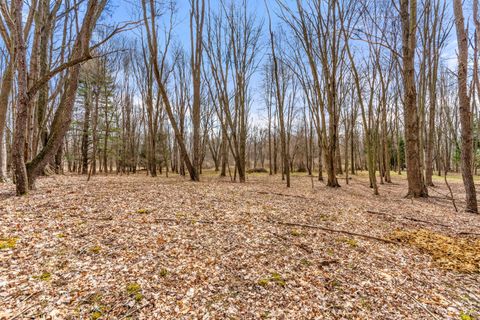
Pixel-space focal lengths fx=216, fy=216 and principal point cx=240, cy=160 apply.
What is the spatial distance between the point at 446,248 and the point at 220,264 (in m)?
3.57

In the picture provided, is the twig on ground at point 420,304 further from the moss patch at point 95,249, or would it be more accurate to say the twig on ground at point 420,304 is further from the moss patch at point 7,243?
the moss patch at point 7,243

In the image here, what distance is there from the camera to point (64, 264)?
8.02 ft

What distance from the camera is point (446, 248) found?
341 centimetres

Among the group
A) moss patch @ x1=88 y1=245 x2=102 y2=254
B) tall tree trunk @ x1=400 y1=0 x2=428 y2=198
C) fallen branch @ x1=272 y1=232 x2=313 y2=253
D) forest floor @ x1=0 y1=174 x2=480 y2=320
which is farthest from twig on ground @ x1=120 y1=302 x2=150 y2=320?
tall tree trunk @ x1=400 y1=0 x2=428 y2=198

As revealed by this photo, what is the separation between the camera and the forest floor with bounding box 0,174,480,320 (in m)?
2.06

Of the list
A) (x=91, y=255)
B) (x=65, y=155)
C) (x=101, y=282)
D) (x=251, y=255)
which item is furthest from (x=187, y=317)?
(x=65, y=155)

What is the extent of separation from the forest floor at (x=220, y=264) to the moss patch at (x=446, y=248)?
0.02m

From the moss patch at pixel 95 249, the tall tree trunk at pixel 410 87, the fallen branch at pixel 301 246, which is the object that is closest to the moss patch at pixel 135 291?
the moss patch at pixel 95 249

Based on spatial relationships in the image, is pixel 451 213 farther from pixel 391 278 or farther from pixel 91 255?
pixel 91 255

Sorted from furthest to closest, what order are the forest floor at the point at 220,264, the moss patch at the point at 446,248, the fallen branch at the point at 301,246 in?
the fallen branch at the point at 301,246
the moss patch at the point at 446,248
the forest floor at the point at 220,264

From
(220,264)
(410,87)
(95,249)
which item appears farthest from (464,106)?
(95,249)

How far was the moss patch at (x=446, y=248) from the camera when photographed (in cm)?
296

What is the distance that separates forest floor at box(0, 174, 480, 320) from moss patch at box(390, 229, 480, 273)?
20 millimetres

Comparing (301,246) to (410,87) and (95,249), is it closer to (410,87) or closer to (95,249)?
(95,249)
